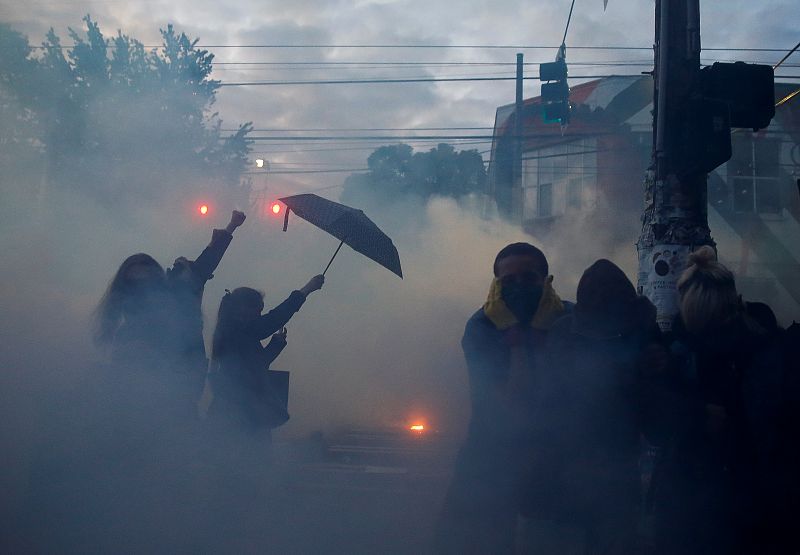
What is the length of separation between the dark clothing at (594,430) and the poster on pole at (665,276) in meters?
2.28

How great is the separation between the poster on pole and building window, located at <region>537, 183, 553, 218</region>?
68.6 ft

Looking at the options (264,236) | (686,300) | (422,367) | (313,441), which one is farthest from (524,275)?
(264,236)

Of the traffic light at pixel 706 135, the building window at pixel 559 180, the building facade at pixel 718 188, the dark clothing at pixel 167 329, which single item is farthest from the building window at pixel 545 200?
the dark clothing at pixel 167 329

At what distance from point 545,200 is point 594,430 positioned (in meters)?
23.8

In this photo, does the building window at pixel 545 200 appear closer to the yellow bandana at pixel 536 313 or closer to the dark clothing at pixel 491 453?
the yellow bandana at pixel 536 313

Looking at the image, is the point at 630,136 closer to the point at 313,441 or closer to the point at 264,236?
the point at 264,236

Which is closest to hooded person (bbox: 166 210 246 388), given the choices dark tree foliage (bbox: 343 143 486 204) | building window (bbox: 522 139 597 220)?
building window (bbox: 522 139 597 220)

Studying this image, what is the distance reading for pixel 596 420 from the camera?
10.5 feet

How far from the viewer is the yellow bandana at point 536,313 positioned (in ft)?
11.2

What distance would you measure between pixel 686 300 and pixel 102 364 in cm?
358

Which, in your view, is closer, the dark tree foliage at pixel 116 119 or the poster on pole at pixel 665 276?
the poster on pole at pixel 665 276

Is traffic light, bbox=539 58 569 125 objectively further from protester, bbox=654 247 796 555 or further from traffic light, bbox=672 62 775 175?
protester, bbox=654 247 796 555

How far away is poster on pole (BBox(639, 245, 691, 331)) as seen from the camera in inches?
213

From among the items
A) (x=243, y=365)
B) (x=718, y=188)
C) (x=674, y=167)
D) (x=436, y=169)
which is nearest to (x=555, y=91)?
(x=674, y=167)
